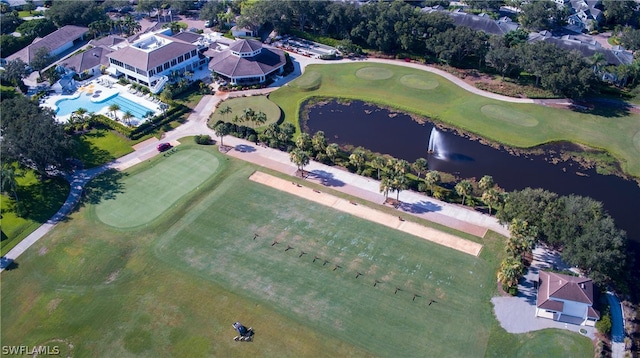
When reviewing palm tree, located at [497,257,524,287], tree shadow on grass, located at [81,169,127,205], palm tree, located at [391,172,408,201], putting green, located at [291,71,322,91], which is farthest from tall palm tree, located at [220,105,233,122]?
palm tree, located at [497,257,524,287]

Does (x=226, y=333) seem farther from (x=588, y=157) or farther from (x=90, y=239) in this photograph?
(x=588, y=157)

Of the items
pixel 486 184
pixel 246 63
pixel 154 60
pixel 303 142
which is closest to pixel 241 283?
pixel 303 142

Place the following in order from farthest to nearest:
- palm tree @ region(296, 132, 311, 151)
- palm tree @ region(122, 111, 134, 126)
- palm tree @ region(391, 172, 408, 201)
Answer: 1. palm tree @ region(122, 111, 134, 126)
2. palm tree @ region(296, 132, 311, 151)
3. palm tree @ region(391, 172, 408, 201)

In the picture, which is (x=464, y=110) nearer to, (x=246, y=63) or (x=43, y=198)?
(x=246, y=63)

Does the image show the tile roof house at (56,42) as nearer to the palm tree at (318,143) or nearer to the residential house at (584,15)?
the palm tree at (318,143)

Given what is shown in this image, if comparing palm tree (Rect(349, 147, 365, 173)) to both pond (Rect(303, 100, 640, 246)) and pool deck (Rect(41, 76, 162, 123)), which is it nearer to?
pond (Rect(303, 100, 640, 246))

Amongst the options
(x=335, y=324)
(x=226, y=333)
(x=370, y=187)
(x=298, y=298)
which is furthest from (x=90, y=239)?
(x=370, y=187)
